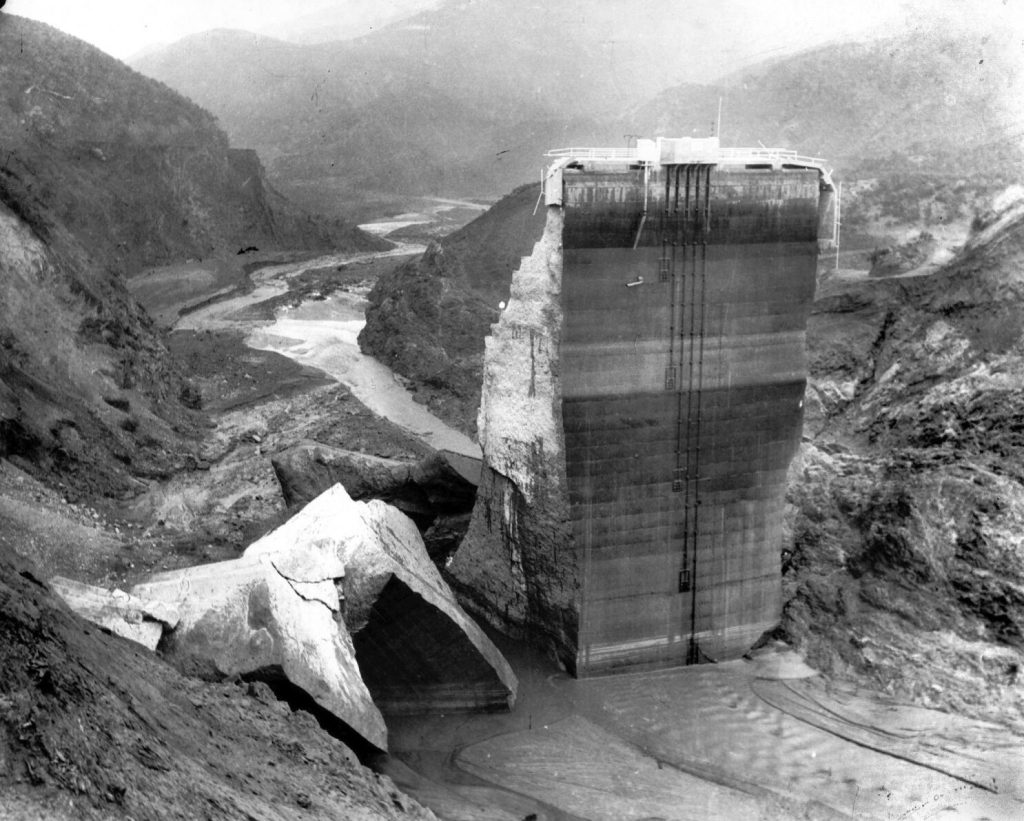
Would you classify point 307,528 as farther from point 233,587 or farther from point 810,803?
point 810,803

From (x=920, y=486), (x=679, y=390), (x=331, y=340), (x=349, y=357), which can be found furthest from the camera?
(x=331, y=340)

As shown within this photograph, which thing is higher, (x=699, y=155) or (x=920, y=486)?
(x=699, y=155)

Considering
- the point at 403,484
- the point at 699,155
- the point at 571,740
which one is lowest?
the point at 571,740

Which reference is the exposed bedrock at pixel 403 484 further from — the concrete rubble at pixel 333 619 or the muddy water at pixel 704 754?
the muddy water at pixel 704 754

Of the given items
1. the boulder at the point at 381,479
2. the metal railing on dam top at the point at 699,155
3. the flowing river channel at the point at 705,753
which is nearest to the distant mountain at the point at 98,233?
the boulder at the point at 381,479

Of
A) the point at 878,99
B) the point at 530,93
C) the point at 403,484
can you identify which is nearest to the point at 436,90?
the point at 530,93

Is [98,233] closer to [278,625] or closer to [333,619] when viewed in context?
[333,619]
